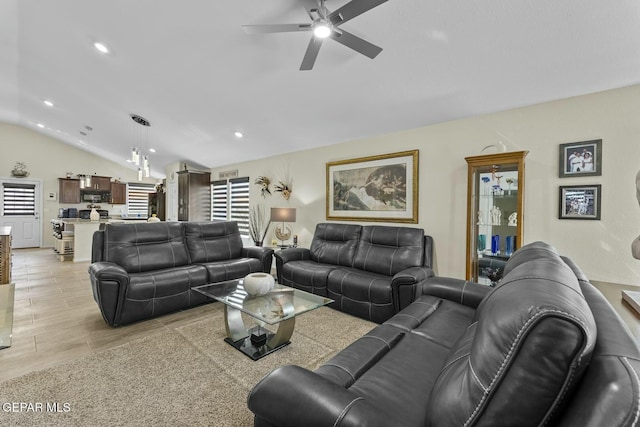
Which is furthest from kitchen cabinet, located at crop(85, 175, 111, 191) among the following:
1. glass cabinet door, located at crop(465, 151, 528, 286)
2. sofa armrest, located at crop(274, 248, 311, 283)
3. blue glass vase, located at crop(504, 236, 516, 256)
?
blue glass vase, located at crop(504, 236, 516, 256)

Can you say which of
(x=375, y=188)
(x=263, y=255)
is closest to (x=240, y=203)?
(x=263, y=255)

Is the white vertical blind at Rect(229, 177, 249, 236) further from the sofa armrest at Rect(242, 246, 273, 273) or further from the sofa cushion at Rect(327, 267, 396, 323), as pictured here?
the sofa cushion at Rect(327, 267, 396, 323)

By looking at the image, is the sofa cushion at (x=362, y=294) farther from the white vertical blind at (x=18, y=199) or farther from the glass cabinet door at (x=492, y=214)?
the white vertical blind at (x=18, y=199)

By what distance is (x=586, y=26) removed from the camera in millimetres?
2039

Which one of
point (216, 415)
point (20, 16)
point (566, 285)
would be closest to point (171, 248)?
point (216, 415)

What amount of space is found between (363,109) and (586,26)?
2094 mm

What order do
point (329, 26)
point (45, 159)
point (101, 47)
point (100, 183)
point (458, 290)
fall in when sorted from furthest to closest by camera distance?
point (100, 183), point (45, 159), point (101, 47), point (458, 290), point (329, 26)

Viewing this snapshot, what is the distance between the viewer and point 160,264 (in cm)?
350

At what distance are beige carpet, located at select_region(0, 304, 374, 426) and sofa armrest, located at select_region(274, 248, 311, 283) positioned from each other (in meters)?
1.35

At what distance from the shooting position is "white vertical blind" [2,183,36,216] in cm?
776

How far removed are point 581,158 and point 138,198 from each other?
1163cm

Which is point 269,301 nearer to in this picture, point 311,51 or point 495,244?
point 311,51

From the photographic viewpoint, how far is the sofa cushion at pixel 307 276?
347cm

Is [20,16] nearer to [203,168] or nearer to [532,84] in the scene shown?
[203,168]
